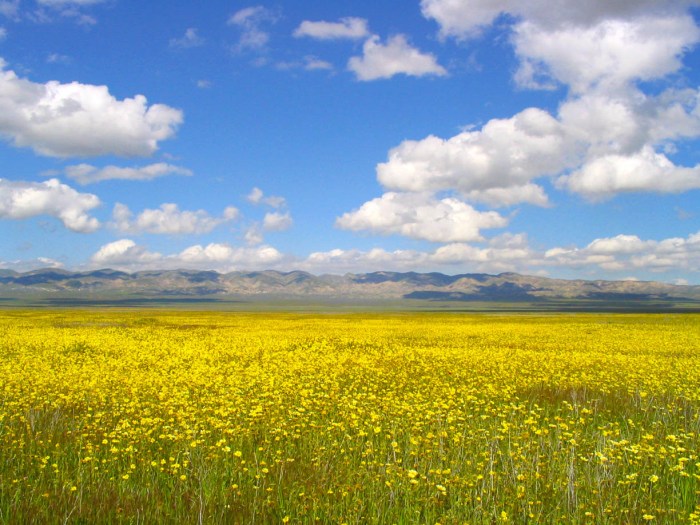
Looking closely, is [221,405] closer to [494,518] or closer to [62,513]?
[62,513]

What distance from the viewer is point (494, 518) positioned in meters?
6.30

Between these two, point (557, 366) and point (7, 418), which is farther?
point (557, 366)

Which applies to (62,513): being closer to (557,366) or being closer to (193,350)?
(557,366)

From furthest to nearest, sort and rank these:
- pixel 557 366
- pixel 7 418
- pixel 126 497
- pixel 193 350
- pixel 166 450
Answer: pixel 193 350
pixel 557 366
pixel 7 418
pixel 166 450
pixel 126 497

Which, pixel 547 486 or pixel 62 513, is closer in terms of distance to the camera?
pixel 62 513

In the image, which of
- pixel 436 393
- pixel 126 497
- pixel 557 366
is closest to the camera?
pixel 126 497

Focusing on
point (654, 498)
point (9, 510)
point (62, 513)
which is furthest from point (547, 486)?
point (9, 510)

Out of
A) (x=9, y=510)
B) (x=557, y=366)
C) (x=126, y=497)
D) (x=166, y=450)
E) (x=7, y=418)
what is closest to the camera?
(x=9, y=510)

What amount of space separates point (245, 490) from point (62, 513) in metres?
2.24

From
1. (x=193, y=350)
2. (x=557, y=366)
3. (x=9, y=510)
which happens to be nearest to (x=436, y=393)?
(x=557, y=366)

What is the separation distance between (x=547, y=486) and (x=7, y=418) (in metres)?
10.7

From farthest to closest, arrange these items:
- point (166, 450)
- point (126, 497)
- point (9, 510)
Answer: point (166, 450) → point (126, 497) → point (9, 510)

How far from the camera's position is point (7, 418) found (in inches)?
428

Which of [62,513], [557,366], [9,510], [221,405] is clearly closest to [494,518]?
[62,513]
